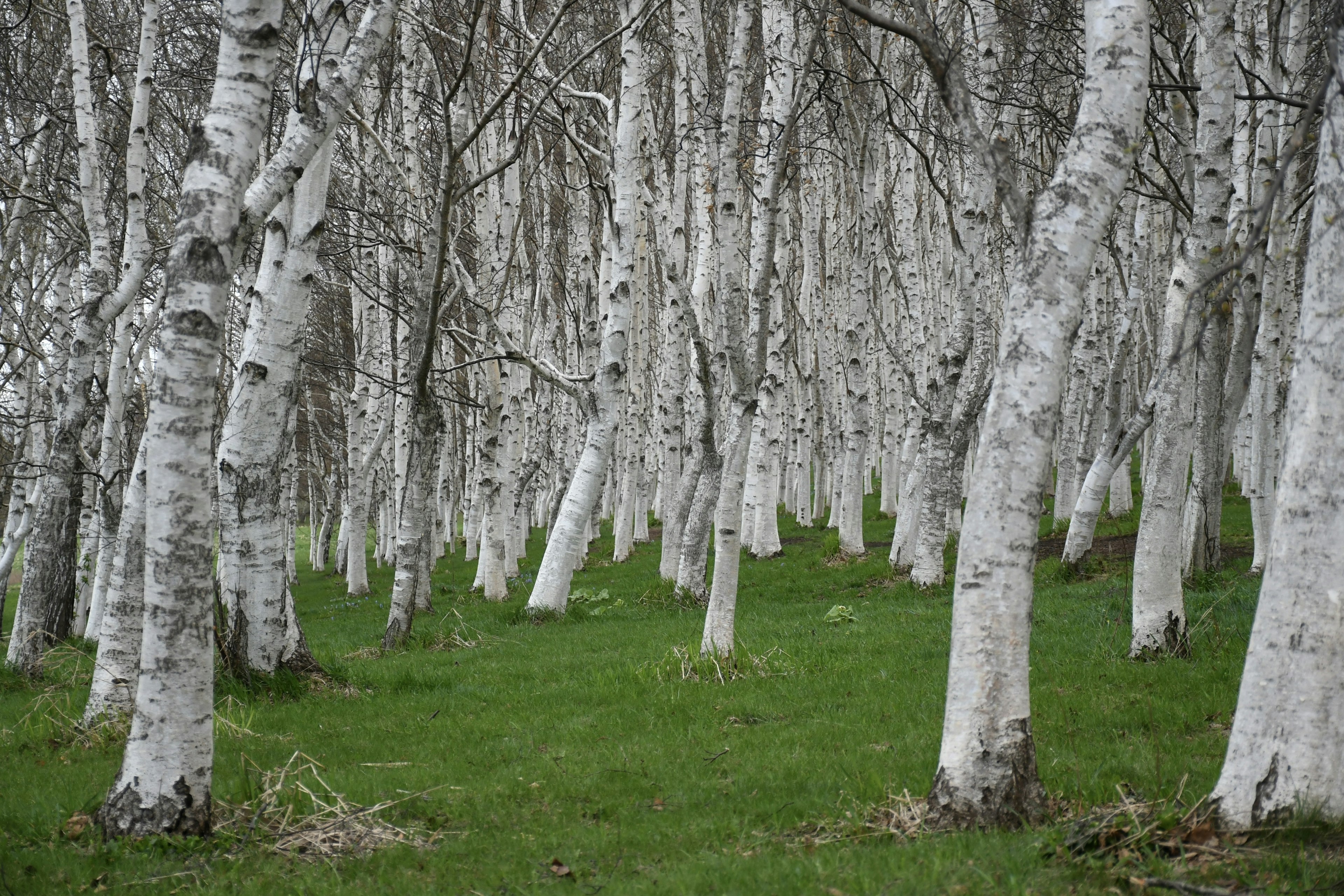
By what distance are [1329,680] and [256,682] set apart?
6.97 m

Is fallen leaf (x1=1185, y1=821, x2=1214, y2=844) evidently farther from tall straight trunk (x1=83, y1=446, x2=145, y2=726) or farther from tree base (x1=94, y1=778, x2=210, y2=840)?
tall straight trunk (x1=83, y1=446, x2=145, y2=726)

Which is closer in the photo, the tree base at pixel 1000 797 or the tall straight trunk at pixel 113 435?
the tree base at pixel 1000 797

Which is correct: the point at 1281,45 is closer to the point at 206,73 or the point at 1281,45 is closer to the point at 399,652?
the point at 399,652

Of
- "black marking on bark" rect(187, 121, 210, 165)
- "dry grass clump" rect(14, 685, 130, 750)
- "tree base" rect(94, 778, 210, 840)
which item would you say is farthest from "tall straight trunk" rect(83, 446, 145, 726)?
"black marking on bark" rect(187, 121, 210, 165)

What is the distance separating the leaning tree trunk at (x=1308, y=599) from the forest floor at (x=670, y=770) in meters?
0.19

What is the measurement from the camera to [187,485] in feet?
13.6

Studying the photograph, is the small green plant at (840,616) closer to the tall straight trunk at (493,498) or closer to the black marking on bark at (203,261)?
the tall straight trunk at (493,498)

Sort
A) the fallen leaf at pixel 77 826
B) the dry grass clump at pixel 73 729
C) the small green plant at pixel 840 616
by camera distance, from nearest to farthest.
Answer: the fallen leaf at pixel 77 826 < the dry grass clump at pixel 73 729 < the small green plant at pixel 840 616

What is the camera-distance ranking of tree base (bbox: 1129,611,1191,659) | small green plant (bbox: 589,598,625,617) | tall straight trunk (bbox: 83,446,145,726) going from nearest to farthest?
tall straight trunk (bbox: 83,446,145,726)
tree base (bbox: 1129,611,1191,659)
small green plant (bbox: 589,598,625,617)

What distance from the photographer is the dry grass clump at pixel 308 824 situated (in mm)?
4344

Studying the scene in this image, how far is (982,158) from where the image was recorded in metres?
4.48

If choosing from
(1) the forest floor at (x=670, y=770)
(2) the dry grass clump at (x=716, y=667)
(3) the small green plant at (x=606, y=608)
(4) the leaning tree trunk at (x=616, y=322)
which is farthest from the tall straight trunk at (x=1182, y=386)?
(3) the small green plant at (x=606, y=608)

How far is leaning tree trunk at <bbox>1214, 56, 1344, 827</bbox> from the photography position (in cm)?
350

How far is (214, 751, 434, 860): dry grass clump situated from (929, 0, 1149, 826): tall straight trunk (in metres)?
2.54
